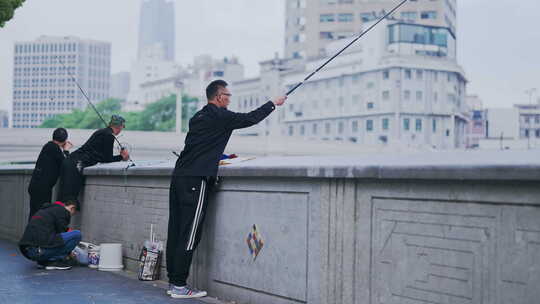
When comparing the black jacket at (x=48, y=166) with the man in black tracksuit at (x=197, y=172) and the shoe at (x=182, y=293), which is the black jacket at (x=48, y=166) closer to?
the man in black tracksuit at (x=197, y=172)

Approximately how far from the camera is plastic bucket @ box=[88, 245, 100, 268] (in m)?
7.63

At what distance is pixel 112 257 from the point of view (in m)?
7.35

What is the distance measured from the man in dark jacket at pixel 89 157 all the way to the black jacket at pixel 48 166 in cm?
51

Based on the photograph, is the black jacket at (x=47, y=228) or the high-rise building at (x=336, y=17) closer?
the black jacket at (x=47, y=228)

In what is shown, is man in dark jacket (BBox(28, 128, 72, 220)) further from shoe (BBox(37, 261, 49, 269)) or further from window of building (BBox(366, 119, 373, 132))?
window of building (BBox(366, 119, 373, 132))

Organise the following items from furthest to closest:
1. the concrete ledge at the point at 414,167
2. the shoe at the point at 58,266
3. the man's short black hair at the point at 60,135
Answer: the man's short black hair at the point at 60,135, the shoe at the point at 58,266, the concrete ledge at the point at 414,167

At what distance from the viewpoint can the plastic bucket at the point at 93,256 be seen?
25.0 ft

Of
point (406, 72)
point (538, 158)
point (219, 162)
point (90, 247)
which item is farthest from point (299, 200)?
point (406, 72)

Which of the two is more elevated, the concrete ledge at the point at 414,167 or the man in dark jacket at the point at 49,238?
the concrete ledge at the point at 414,167

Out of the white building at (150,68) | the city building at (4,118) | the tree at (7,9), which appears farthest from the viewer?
the white building at (150,68)

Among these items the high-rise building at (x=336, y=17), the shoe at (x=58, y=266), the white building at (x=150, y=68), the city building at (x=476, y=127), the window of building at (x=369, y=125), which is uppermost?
the white building at (x=150, y=68)

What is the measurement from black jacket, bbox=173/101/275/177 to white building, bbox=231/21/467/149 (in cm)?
7902

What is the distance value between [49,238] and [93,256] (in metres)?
0.54

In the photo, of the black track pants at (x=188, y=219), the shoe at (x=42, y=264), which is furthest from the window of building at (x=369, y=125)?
the black track pants at (x=188, y=219)
